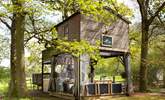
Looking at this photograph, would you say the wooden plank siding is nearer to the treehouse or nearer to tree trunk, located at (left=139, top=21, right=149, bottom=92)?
the treehouse

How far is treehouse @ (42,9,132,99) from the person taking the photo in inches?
722

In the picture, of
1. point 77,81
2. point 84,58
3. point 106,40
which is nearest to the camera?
point 77,81

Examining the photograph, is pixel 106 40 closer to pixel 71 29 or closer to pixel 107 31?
pixel 107 31

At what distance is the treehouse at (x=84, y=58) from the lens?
18.3m

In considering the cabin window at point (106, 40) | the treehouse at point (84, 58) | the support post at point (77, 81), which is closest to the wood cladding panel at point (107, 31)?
the treehouse at point (84, 58)

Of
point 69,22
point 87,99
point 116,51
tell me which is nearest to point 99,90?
point 87,99

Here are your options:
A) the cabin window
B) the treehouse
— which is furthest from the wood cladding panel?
the cabin window

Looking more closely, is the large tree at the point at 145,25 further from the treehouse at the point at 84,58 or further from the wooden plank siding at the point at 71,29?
the wooden plank siding at the point at 71,29

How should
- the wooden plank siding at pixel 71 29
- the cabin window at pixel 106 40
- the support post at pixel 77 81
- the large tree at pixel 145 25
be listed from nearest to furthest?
1. the support post at pixel 77 81
2. the wooden plank siding at pixel 71 29
3. the cabin window at pixel 106 40
4. the large tree at pixel 145 25

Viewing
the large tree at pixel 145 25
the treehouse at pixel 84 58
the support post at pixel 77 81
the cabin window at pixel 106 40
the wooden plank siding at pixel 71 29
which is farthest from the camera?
the large tree at pixel 145 25

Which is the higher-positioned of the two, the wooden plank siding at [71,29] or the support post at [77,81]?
the wooden plank siding at [71,29]

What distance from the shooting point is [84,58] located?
60.6 ft

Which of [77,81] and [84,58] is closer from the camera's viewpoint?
[77,81]

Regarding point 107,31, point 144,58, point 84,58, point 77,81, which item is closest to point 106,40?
point 107,31
